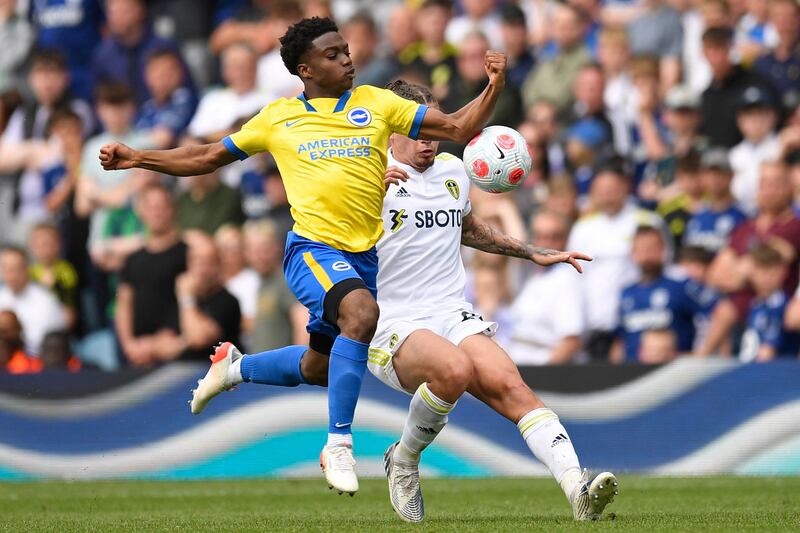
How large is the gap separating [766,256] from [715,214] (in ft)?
4.01

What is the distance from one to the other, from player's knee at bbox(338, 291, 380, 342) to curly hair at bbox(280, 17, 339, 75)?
1.53 m

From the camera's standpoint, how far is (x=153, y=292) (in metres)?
14.7

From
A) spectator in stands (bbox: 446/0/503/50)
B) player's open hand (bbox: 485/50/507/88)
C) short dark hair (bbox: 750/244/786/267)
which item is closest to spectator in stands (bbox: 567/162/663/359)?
short dark hair (bbox: 750/244/786/267)

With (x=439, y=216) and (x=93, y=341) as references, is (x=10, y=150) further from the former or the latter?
(x=439, y=216)

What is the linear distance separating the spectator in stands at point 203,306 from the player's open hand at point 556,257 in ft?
19.5

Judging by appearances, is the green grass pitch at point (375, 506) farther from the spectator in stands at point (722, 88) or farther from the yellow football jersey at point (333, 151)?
the spectator in stands at point (722, 88)

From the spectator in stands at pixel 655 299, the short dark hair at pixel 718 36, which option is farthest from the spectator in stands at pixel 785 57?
the spectator in stands at pixel 655 299

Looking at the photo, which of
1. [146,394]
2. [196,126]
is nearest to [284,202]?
[196,126]

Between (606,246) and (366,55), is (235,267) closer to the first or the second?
(366,55)

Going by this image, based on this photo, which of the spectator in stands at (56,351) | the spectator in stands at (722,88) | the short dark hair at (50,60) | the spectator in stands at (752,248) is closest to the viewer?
the spectator in stands at (752,248)

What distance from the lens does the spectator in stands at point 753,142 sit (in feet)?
47.5

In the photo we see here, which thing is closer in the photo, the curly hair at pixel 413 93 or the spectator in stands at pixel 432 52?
the curly hair at pixel 413 93

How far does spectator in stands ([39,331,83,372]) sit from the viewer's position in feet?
49.4

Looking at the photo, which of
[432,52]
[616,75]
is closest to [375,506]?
[616,75]
